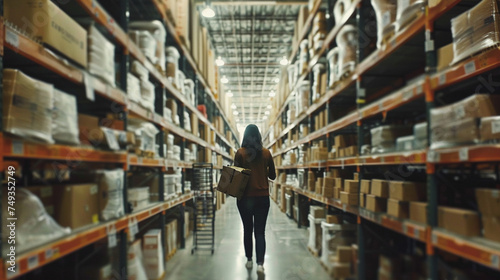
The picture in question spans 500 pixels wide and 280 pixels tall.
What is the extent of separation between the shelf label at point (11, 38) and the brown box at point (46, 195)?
911 millimetres

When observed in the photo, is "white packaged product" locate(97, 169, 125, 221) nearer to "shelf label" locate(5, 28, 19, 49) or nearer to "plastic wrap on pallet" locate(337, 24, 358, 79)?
"shelf label" locate(5, 28, 19, 49)

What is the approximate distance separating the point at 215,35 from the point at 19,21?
35.5 ft

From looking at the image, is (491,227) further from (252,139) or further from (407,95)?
(252,139)

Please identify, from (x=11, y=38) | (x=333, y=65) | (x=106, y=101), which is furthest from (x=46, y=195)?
(x=333, y=65)

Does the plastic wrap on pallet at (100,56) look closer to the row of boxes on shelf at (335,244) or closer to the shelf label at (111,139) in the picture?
the shelf label at (111,139)

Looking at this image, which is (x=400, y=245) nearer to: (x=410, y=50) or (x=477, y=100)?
(x=477, y=100)

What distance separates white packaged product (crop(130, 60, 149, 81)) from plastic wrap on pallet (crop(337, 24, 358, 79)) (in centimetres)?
241

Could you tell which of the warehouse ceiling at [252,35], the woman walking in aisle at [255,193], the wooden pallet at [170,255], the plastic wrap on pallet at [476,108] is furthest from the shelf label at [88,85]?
the warehouse ceiling at [252,35]

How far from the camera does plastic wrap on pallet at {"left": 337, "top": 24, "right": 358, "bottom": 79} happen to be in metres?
4.16

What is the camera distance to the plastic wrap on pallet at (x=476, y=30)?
2.03 meters

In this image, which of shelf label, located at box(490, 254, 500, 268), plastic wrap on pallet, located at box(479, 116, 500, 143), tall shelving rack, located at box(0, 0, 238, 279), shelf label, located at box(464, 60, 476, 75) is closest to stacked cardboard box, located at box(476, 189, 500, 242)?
shelf label, located at box(490, 254, 500, 268)

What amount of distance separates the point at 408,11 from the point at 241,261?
3817mm

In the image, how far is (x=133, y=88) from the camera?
3.53 m

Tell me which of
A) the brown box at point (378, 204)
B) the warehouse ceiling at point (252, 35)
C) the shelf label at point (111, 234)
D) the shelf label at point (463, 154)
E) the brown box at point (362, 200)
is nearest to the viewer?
the shelf label at point (463, 154)
